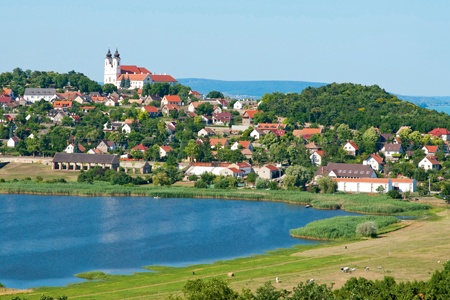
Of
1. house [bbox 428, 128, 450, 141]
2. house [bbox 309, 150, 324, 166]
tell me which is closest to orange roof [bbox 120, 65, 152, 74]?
house [bbox 428, 128, 450, 141]

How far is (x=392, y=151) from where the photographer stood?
61719 millimetres

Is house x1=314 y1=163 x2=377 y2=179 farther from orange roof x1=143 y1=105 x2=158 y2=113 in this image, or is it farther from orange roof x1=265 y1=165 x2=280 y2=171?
orange roof x1=143 y1=105 x2=158 y2=113

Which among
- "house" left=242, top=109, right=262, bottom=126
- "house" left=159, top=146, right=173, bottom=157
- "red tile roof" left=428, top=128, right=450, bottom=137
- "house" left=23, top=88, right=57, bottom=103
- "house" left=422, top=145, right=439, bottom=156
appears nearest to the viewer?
"house" left=422, top=145, right=439, bottom=156

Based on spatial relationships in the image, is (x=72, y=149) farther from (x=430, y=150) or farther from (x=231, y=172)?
(x=430, y=150)

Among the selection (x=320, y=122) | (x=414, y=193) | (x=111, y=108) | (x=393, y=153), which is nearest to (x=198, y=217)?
(x=414, y=193)

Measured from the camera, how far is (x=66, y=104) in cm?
7806

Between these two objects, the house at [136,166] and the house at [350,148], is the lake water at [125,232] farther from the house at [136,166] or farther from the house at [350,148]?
the house at [350,148]

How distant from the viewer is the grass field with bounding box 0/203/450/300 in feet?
94.2

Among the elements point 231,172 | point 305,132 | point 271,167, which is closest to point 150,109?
point 305,132

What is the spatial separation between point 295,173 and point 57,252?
20476 mm

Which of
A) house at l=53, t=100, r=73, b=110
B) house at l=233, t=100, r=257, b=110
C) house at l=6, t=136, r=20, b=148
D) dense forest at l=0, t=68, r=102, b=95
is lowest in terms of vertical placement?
house at l=6, t=136, r=20, b=148

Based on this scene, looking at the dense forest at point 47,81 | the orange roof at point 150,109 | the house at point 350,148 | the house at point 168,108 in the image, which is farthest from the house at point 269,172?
the dense forest at point 47,81

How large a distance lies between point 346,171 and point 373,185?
2.87m

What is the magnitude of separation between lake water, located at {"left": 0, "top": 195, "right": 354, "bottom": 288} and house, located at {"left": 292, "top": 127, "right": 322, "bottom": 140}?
17807 millimetres
